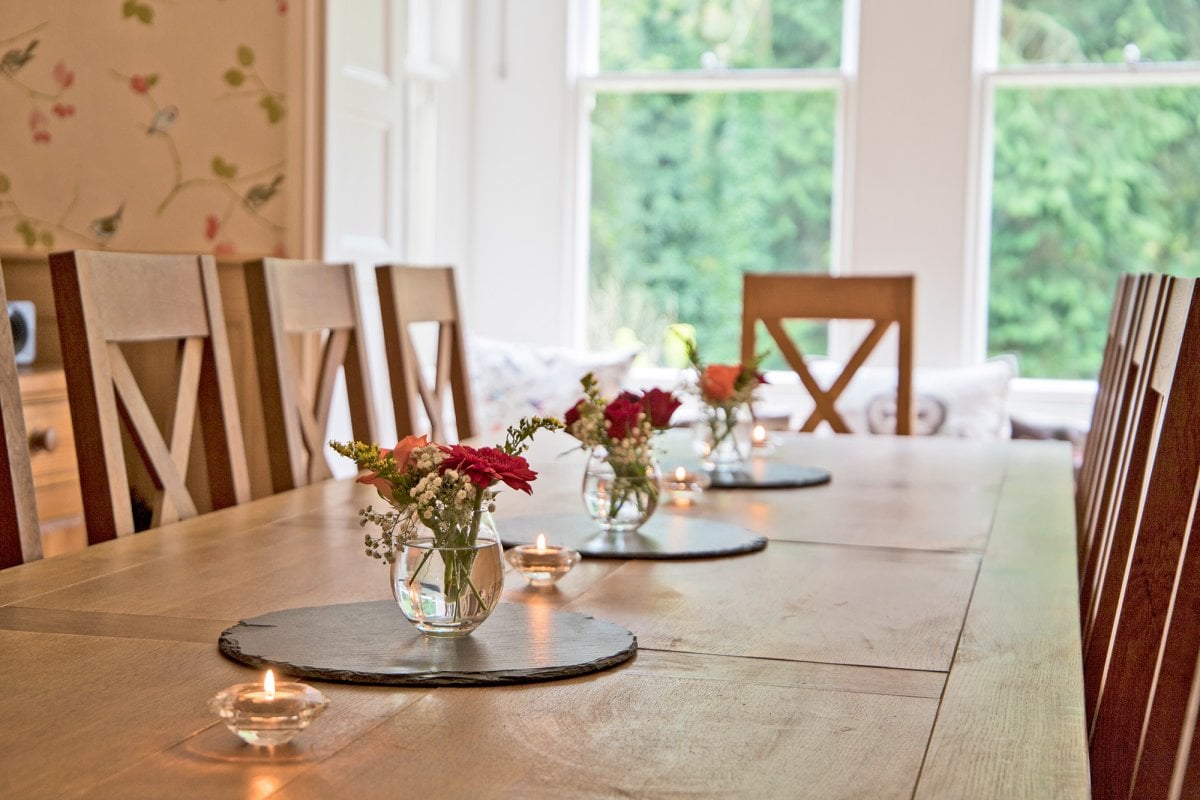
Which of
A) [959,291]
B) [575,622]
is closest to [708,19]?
[959,291]

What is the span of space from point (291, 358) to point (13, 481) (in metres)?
0.92

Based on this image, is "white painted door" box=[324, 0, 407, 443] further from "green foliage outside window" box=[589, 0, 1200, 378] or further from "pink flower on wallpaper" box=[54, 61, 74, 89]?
"green foliage outside window" box=[589, 0, 1200, 378]

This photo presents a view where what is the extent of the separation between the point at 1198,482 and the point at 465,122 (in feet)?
15.5

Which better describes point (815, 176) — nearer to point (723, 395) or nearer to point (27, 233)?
point (27, 233)

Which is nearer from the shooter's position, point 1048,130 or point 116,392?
point 116,392

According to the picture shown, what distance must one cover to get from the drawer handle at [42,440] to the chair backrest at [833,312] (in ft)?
5.65

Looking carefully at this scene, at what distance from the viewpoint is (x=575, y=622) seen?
132 cm

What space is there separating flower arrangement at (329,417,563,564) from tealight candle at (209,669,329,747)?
197 mm

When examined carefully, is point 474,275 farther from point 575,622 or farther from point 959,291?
point 575,622

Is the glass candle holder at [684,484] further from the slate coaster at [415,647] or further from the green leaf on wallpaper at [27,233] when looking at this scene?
the green leaf on wallpaper at [27,233]

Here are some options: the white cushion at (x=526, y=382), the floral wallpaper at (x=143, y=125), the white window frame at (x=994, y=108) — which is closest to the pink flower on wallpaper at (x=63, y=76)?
the floral wallpaper at (x=143, y=125)

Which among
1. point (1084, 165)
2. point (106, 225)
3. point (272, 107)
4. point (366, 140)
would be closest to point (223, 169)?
point (272, 107)

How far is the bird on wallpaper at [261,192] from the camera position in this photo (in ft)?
13.7

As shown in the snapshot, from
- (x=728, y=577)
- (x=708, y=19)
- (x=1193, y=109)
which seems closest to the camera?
(x=728, y=577)
